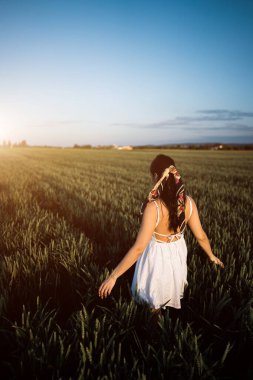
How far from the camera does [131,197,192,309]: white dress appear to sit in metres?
2.44

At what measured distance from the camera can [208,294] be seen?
3033 mm

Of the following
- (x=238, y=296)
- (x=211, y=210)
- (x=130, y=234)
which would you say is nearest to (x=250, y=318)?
(x=238, y=296)

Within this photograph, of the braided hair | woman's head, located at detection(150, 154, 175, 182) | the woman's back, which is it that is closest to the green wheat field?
the woman's back

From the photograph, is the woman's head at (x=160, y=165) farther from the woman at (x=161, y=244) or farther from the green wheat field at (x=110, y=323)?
the green wheat field at (x=110, y=323)

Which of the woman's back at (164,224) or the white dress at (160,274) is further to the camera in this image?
the white dress at (160,274)

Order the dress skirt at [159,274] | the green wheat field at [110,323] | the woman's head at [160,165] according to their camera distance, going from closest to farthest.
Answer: the green wheat field at [110,323] < the woman's head at [160,165] < the dress skirt at [159,274]

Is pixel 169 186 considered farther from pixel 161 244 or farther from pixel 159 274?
pixel 159 274

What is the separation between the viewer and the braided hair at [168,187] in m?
2.16

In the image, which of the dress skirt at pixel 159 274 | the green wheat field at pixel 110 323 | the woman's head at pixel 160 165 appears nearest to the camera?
the green wheat field at pixel 110 323

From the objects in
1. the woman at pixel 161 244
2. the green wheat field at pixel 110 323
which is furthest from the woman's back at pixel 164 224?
the green wheat field at pixel 110 323

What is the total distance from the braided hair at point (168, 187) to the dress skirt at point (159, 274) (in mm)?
319

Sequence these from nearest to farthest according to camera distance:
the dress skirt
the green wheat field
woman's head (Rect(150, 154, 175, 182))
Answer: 1. the green wheat field
2. woman's head (Rect(150, 154, 175, 182))
3. the dress skirt

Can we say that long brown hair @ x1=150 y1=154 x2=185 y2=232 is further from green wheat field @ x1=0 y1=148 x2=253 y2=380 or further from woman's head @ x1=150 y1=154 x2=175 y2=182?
green wheat field @ x1=0 y1=148 x2=253 y2=380

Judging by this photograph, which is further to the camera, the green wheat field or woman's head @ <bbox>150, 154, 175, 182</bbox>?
woman's head @ <bbox>150, 154, 175, 182</bbox>
